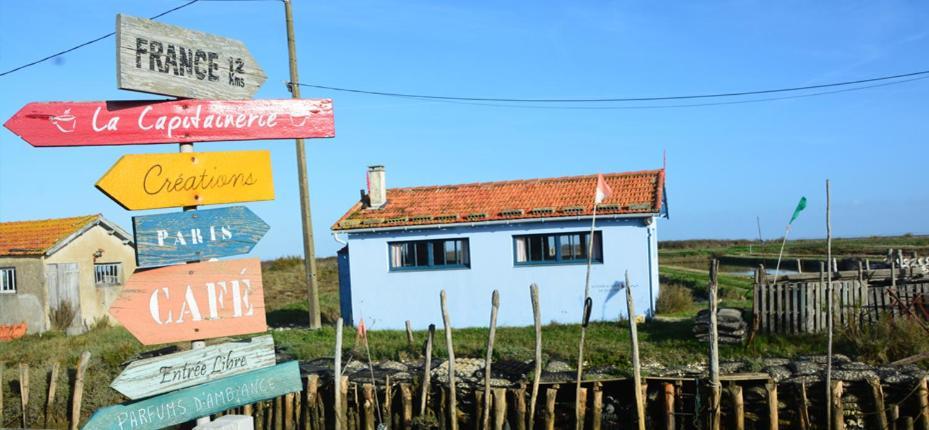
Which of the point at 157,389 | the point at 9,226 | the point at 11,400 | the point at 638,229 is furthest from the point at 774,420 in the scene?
the point at 9,226

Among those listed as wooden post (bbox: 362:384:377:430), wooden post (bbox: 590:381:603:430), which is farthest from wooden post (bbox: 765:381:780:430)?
wooden post (bbox: 362:384:377:430)

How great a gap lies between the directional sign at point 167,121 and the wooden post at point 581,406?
5.83 metres

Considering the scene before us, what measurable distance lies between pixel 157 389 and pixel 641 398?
6474 millimetres

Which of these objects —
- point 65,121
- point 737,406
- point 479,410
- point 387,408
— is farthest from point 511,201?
point 65,121

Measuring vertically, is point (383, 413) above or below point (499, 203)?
below

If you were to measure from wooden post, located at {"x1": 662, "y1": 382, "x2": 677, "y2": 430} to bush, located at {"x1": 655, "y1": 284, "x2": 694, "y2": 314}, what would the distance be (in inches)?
428

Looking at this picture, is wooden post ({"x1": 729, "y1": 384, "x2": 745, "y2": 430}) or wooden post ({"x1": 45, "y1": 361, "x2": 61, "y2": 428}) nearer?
wooden post ({"x1": 729, "y1": 384, "x2": 745, "y2": 430})

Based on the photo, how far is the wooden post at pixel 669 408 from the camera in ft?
33.4

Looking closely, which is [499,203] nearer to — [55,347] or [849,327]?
[849,327]

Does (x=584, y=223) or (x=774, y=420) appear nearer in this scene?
(x=774, y=420)

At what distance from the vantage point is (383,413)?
11172 millimetres

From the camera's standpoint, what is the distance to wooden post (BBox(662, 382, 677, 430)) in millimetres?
10172

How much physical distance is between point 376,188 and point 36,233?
11830 mm

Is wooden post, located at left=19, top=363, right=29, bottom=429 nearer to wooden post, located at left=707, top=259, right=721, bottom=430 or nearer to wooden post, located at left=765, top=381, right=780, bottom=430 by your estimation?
wooden post, located at left=707, top=259, right=721, bottom=430
